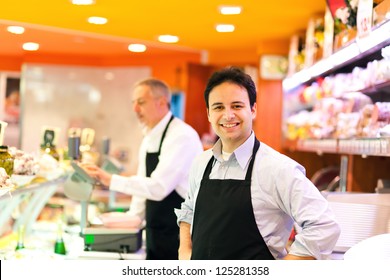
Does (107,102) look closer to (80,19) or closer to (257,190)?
(80,19)

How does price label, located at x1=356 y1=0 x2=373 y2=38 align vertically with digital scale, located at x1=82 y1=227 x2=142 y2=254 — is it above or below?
above

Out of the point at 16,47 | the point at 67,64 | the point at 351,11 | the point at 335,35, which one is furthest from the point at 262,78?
the point at 16,47

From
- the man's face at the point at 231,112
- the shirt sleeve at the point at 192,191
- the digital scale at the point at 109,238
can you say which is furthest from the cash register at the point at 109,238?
the man's face at the point at 231,112

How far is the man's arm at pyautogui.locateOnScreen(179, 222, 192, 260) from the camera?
269 centimetres

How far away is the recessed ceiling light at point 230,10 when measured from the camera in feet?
18.0

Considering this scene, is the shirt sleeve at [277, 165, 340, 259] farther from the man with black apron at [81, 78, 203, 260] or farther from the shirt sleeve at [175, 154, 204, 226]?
the man with black apron at [81, 78, 203, 260]

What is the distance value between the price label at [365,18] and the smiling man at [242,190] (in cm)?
106

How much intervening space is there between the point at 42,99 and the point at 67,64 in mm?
600

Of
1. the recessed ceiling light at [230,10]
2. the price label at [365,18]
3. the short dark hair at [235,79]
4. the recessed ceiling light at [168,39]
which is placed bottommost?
the short dark hair at [235,79]

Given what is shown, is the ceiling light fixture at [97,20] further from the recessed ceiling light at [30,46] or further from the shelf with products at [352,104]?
the shelf with products at [352,104]

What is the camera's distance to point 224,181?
2.56 meters

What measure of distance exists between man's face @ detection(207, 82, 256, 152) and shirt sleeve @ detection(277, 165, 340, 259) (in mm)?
220

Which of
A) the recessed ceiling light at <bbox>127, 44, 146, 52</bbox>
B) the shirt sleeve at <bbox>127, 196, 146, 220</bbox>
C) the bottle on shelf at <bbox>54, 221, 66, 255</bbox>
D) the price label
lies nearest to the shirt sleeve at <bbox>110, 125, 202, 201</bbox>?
the bottle on shelf at <bbox>54, 221, 66, 255</bbox>

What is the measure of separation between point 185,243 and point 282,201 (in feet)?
1.56
